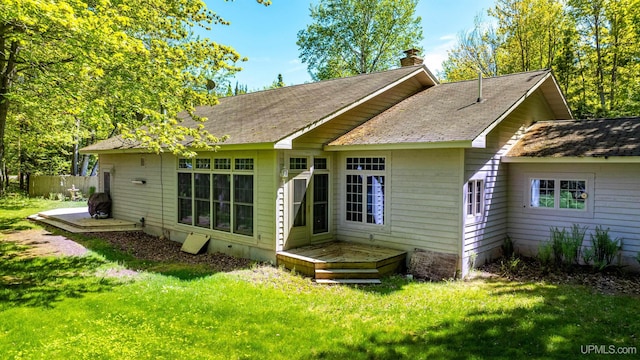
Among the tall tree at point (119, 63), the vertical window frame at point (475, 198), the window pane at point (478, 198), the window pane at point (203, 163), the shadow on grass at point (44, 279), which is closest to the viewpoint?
the shadow on grass at point (44, 279)

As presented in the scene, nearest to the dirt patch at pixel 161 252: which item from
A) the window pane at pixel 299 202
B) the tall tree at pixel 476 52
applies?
the window pane at pixel 299 202

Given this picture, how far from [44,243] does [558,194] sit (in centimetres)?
1330

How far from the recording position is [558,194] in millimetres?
9188

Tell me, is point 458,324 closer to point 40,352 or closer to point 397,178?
point 397,178

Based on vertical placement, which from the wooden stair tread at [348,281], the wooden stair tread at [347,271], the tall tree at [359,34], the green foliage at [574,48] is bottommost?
the wooden stair tread at [348,281]

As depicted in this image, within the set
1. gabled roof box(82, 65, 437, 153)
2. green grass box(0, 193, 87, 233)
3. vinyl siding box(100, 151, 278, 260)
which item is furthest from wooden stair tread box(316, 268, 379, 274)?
green grass box(0, 193, 87, 233)

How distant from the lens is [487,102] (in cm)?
954

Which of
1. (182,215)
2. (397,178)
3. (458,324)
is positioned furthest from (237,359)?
(182,215)

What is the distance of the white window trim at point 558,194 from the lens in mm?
8766

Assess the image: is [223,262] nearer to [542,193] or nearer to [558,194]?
[542,193]

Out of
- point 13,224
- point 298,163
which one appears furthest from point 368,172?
point 13,224

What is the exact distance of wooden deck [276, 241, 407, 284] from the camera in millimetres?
7883

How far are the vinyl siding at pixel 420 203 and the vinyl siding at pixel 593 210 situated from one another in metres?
2.59

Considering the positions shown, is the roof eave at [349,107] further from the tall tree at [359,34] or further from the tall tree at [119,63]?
the tall tree at [359,34]
